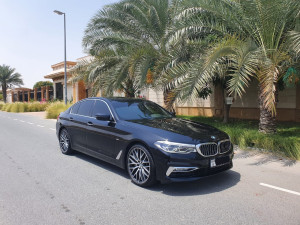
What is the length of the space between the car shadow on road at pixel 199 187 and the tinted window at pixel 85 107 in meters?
2.61

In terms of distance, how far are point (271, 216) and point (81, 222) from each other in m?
2.44

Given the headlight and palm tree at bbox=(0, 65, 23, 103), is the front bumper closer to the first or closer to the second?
the headlight

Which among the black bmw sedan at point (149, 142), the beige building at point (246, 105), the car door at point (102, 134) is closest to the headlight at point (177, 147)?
the black bmw sedan at point (149, 142)

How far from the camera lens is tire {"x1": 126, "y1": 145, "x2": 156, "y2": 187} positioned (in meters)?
4.24

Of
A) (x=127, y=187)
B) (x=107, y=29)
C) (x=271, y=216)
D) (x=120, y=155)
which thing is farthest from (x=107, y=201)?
(x=107, y=29)

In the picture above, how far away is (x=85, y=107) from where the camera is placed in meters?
6.32

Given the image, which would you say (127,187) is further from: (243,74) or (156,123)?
(243,74)

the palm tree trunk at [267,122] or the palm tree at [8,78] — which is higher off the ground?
the palm tree at [8,78]

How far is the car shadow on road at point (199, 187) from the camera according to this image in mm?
4184

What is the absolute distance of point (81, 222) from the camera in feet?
10.7

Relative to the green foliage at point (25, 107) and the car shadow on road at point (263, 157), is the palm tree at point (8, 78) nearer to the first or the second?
the green foliage at point (25, 107)

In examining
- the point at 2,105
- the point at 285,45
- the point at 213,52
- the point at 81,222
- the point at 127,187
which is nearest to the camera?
the point at 81,222

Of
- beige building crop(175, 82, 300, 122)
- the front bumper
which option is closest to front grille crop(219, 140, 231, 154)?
the front bumper

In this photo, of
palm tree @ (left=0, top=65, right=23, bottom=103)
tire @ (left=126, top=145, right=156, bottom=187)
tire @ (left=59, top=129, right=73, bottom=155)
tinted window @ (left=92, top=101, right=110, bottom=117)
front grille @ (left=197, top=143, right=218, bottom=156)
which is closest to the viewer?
front grille @ (left=197, top=143, right=218, bottom=156)
